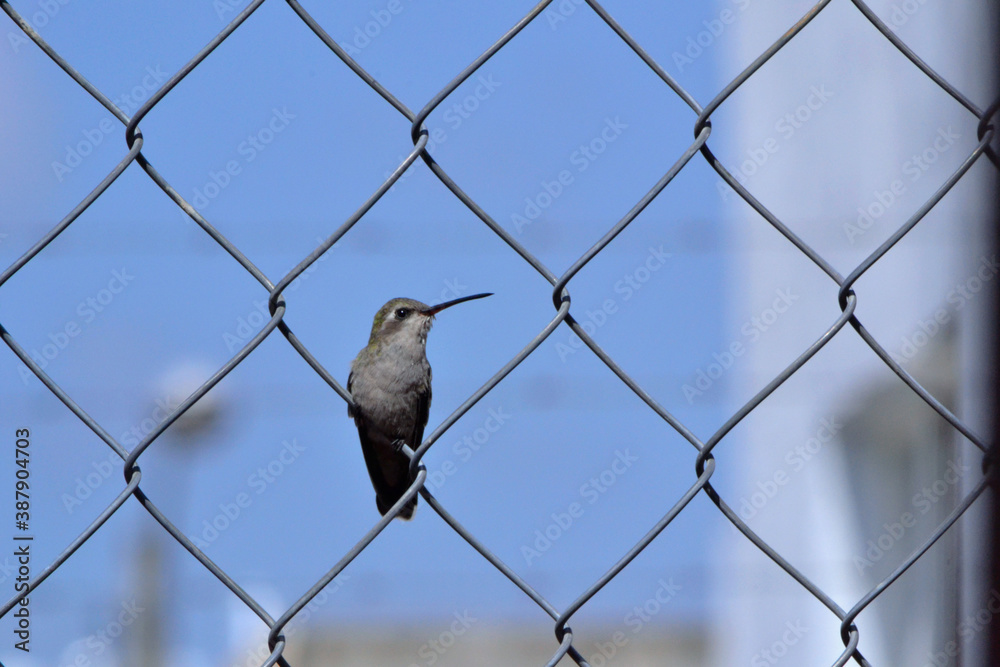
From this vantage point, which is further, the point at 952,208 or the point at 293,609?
the point at 952,208

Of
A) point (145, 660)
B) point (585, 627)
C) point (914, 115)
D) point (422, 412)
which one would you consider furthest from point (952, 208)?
point (585, 627)

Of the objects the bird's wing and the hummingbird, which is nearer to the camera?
the hummingbird

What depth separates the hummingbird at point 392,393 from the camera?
3.34 meters

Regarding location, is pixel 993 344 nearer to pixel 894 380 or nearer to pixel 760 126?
pixel 894 380

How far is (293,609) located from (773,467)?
7414 mm

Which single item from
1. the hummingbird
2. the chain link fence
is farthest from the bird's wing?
the chain link fence

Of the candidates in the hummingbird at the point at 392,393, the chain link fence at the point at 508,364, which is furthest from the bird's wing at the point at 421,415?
the chain link fence at the point at 508,364

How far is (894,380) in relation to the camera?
6938 millimetres

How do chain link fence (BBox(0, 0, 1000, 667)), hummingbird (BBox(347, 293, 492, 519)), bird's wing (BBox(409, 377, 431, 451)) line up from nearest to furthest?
chain link fence (BBox(0, 0, 1000, 667)) → hummingbird (BBox(347, 293, 492, 519)) → bird's wing (BBox(409, 377, 431, 451))

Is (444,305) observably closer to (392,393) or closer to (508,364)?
(392,393)

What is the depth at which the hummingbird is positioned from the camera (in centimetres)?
334

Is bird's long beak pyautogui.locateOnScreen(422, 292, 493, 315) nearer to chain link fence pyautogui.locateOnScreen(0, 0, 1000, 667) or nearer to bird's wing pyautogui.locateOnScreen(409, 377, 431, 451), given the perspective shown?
bird's wing pyautogui.locateOnScreen(409, 377, 431, 451)

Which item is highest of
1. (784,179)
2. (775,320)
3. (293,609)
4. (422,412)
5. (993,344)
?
(784,179)

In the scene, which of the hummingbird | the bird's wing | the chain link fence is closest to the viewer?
the chain link fence
